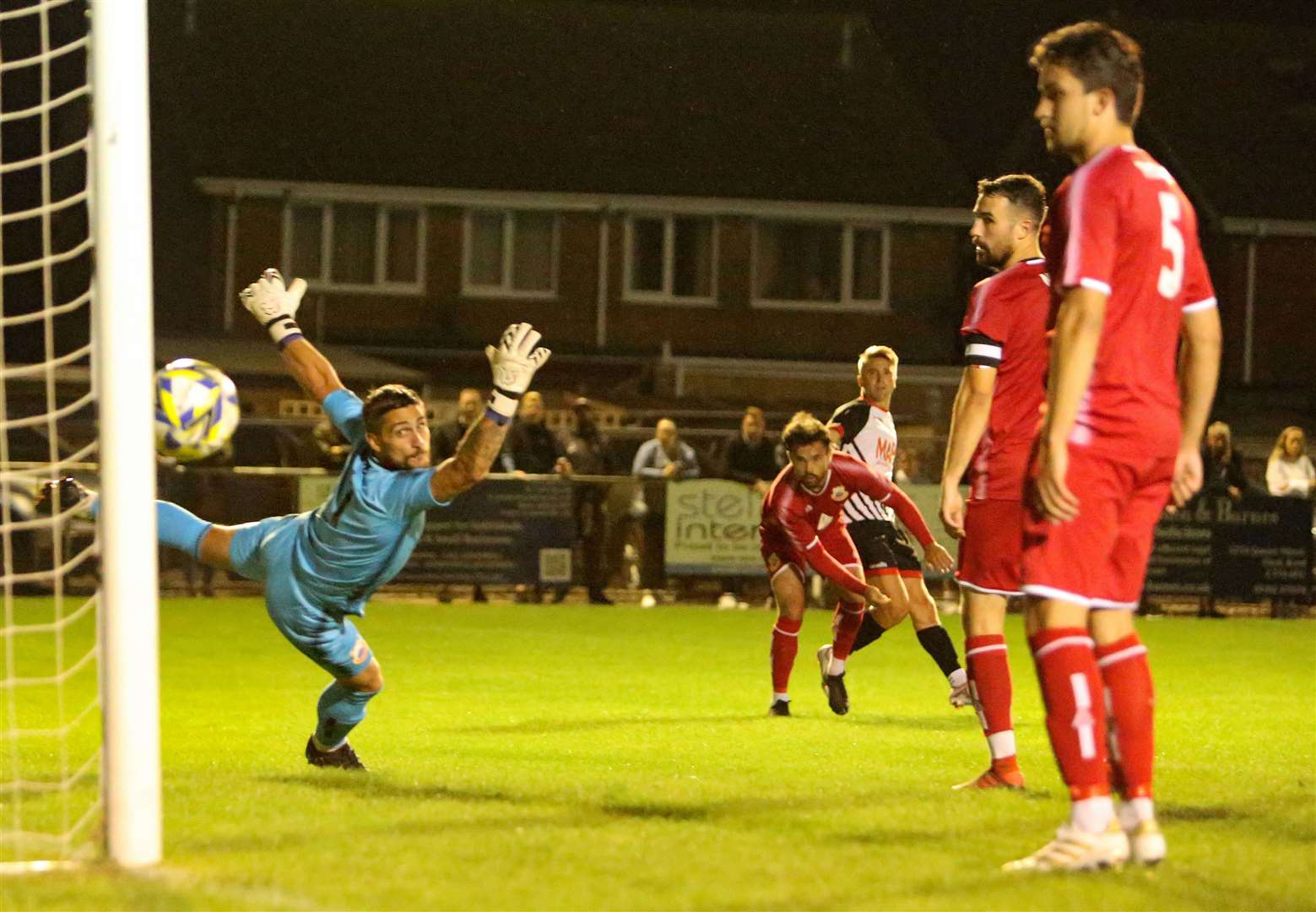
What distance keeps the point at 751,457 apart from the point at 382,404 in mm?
Result: 13152

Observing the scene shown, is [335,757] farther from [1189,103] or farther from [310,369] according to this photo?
[1189,103]

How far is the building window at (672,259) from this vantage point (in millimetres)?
38375

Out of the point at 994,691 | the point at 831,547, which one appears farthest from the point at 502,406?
the point at 831,547

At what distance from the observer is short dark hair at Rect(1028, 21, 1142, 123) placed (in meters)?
5.22

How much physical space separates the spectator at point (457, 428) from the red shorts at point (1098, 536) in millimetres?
13533

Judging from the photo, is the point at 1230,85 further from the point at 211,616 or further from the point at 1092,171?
the point at 1092,171

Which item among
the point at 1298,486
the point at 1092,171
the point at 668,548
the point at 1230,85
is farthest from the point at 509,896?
the point at 1230,85

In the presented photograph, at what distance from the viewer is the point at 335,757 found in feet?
24.8

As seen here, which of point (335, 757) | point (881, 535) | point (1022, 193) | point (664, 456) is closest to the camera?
point (1022, 193)

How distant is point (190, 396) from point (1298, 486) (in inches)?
608

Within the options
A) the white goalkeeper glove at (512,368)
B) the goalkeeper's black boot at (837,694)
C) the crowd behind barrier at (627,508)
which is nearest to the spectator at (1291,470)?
the crowd behind barrier at (627,508)

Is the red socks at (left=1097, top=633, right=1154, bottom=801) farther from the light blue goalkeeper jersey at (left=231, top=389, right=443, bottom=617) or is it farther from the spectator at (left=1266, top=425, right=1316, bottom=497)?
the spectator at (left=1266, top=425, right=1316, bottom=497)

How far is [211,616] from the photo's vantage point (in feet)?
56.6

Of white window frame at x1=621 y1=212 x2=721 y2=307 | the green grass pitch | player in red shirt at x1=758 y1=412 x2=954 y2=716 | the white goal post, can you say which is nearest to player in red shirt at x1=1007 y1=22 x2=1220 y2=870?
the green grass pitch
